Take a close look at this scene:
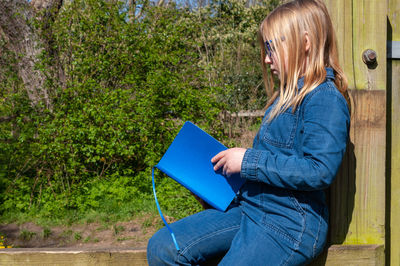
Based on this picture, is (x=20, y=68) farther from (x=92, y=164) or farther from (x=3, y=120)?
(x=92, y=164)

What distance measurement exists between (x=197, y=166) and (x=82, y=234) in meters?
3.43

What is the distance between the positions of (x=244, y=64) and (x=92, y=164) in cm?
618

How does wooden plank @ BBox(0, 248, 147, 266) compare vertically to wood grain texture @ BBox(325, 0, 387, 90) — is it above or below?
below

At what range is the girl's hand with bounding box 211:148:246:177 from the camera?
4.71 feet

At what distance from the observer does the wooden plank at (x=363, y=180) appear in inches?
60.6

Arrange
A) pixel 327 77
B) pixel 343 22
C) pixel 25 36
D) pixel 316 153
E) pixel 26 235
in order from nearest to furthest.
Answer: pixel 316 153, pixel 327 77, pixel 343 22, pixel 26 235, pixel 25 36

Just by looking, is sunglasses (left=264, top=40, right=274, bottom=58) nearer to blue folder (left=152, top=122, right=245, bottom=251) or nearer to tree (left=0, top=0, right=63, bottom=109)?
blue folder (left=152, top=122, right=245, bottom=251)

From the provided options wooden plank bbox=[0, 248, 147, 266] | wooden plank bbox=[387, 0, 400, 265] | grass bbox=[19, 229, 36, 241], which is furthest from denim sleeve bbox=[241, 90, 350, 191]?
grass bbox=[19, 229, 36, 241]

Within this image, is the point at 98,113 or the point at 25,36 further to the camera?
the point at 25,36

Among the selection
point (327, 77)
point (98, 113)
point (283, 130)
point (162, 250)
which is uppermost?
point (327, 77)

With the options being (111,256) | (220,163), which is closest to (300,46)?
(220,163)

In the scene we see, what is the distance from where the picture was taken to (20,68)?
5.71 metres

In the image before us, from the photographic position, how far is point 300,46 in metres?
1.44

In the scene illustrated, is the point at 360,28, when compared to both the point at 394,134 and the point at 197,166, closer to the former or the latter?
the point at 394,134
